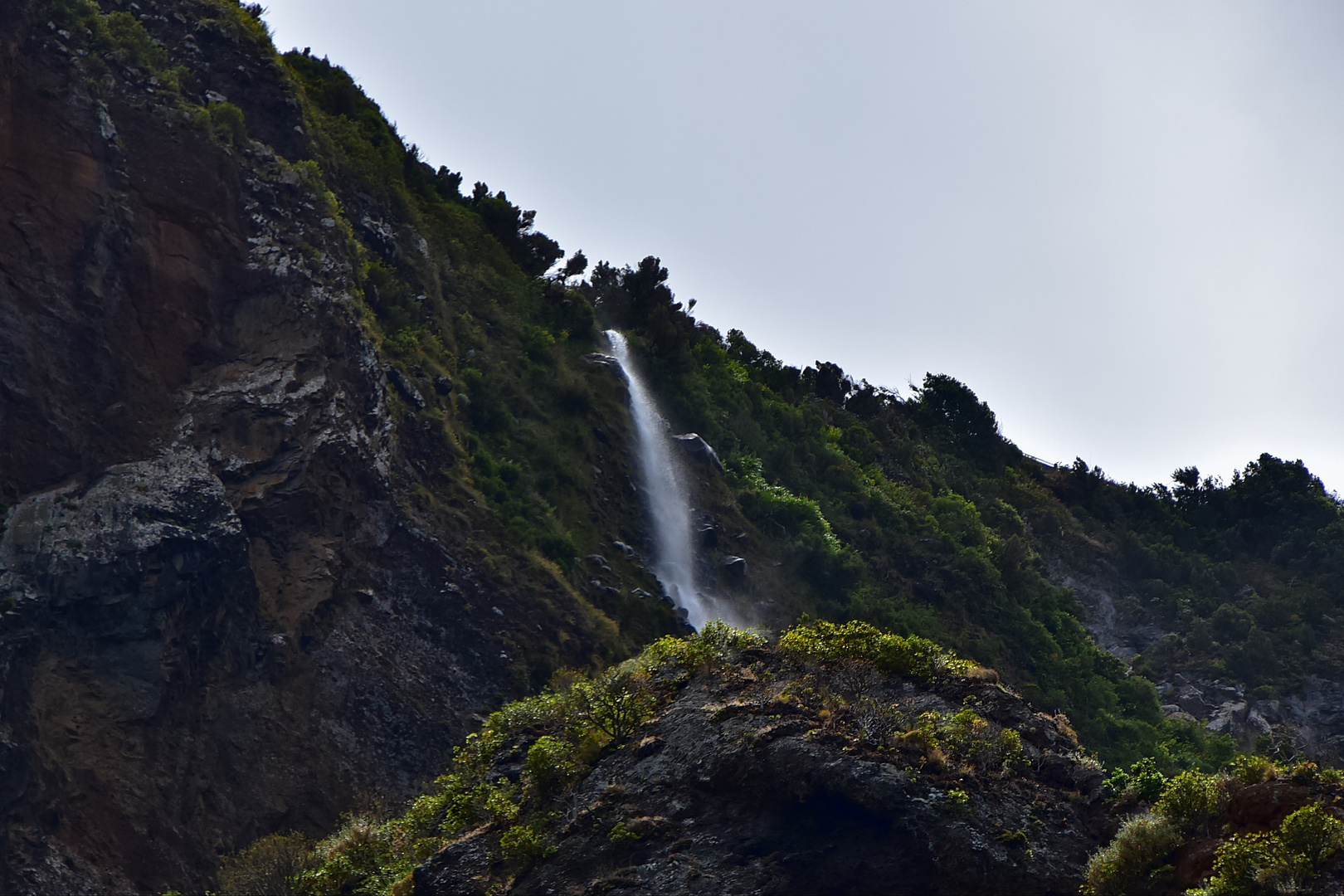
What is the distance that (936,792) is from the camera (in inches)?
446

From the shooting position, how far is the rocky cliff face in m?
17.6

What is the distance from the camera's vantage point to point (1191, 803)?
10266 mm

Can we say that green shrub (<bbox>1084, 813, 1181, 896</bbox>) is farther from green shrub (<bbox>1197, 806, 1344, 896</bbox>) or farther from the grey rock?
the grey rock

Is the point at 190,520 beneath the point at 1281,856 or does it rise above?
above

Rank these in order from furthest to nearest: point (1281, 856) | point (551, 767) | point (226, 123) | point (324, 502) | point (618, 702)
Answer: point (226, 123), point (324, 502), point (618, 702), point (551, 767), point (1281, 856)

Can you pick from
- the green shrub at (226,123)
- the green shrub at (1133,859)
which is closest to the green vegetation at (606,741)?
the green shrub at (1133,859)

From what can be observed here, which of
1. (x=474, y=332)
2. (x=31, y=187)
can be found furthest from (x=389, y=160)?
(x=31, y=187)

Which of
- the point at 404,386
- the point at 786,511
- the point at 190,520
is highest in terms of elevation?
the point at 786,511

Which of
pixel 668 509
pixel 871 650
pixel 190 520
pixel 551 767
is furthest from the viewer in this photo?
pixel 668 509

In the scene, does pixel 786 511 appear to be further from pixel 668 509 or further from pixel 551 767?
pixel 551 767

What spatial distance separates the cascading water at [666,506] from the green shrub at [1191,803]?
55.8ft

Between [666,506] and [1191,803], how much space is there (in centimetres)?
2102

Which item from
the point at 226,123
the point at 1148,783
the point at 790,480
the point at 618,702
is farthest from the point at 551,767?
the point at 790,480

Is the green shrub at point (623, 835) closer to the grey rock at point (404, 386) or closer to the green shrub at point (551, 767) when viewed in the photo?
the green shrub at point (551, 767)
